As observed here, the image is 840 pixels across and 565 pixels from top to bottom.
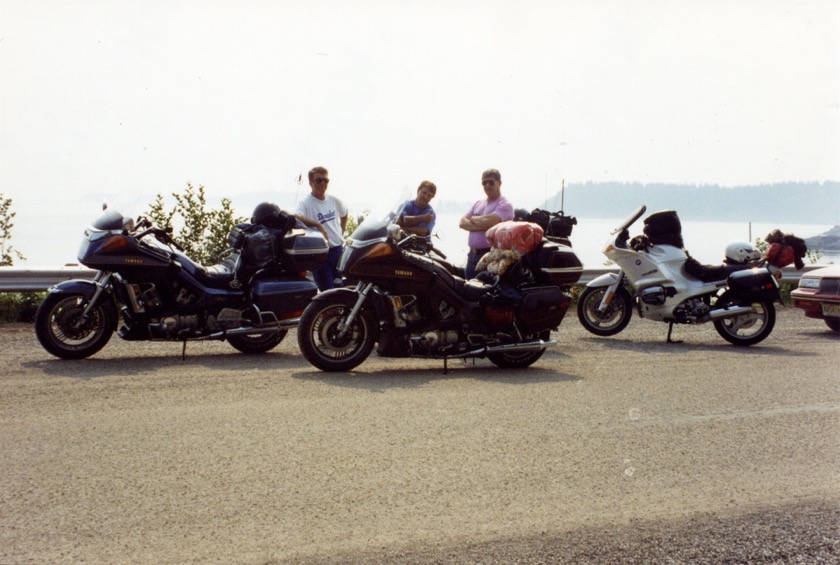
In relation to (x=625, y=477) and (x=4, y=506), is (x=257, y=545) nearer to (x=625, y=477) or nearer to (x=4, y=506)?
(x=4, y=506)

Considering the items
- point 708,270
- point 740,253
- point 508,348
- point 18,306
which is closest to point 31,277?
point 18,306

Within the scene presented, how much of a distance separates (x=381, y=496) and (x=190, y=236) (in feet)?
31.1

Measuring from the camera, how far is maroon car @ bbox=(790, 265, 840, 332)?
12.1 meters

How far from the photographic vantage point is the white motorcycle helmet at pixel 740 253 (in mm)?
11664

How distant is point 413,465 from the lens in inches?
201

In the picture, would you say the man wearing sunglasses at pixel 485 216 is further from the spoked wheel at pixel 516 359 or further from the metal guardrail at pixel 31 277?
the metal guardrail at pixel 31 277

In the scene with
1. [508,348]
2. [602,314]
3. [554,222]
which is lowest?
[508,348]

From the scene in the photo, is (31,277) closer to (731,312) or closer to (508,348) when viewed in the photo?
(508,348)

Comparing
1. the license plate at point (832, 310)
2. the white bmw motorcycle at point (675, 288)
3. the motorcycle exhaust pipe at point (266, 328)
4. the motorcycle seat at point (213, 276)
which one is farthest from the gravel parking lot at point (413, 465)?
the license plate at point (832, 310)

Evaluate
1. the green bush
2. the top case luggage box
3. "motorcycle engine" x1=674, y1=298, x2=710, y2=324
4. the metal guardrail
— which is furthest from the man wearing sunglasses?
the green bush

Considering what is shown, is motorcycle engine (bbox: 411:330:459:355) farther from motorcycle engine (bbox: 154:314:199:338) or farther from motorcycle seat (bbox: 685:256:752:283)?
motorcycle seat (bbox: 685:256:752:283)

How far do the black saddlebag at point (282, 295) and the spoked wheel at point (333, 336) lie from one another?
1393mm

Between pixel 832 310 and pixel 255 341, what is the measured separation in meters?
7.34

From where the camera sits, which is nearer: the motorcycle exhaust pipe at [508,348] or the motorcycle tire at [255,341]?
the motorcycle exhaust pipe at [508,348]
